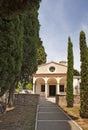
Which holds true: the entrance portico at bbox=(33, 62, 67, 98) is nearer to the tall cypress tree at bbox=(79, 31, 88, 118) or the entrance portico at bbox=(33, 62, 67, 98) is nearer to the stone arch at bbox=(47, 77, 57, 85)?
the stone arch at bbox=(47, 77, 57, 85)

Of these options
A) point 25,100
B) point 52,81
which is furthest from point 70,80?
point 52,81

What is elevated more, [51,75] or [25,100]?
[51,75]

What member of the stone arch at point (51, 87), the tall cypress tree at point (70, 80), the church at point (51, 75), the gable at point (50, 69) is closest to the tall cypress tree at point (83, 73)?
the tall cypress tree at point (70, 80)

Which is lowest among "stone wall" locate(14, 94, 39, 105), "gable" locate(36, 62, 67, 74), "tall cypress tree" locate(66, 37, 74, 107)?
"stone wall" locate(14, 94, 39, 105)

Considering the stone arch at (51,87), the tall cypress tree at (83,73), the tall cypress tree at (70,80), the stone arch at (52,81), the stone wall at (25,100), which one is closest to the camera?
the tall cypress tree at (83,73)

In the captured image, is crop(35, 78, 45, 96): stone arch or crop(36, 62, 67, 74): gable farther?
crop(35, 78, 45, 96): stone arch

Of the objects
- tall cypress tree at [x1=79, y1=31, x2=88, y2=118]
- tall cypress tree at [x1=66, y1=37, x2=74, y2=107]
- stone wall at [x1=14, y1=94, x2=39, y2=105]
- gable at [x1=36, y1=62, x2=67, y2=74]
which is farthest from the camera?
gable at [x1=36, y1=62, x2=67, y2=74]

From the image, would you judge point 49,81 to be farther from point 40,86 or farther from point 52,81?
point 40,86

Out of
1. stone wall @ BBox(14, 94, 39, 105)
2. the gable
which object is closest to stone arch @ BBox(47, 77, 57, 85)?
the gable

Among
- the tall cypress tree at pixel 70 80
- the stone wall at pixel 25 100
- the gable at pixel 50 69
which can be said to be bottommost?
the stone wall at pixel 25 100

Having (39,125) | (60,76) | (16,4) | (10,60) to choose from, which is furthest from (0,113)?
(60,76)

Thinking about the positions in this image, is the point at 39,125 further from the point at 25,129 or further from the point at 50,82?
the point at 50,82

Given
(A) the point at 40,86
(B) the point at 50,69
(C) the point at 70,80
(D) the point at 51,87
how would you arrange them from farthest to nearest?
(A) the point at 40,86, (D) the point at 51,87, (B) the point at 50,69, (C) the point at 70,80

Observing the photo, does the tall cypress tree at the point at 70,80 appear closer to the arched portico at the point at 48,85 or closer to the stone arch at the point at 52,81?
the arched portico at the point at 48,85
